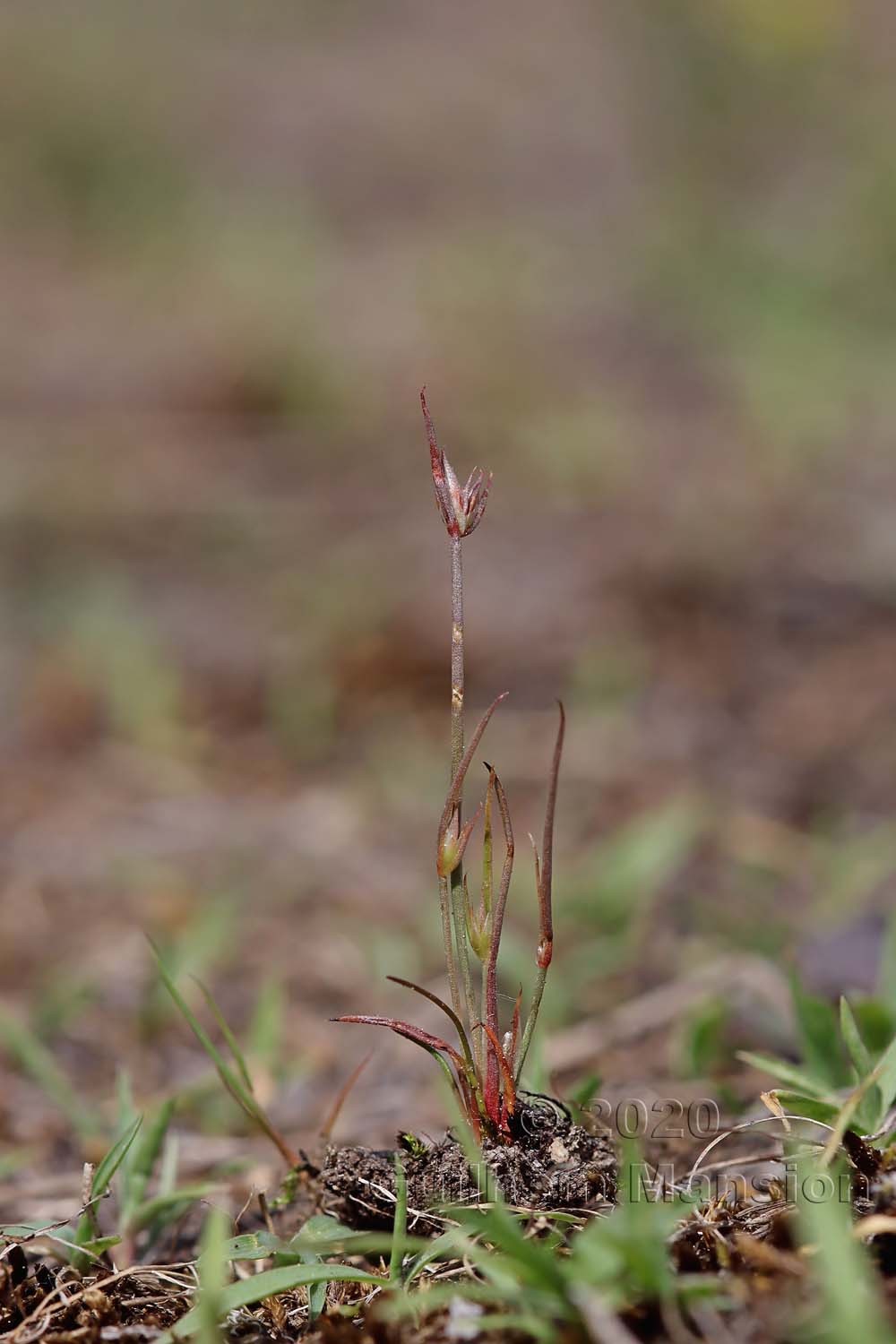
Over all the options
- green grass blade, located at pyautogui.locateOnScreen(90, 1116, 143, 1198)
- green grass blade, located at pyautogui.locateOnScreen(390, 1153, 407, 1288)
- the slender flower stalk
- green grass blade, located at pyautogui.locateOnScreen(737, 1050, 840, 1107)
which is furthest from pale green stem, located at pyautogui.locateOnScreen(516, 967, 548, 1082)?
green grass blade, located at pyautogui.locateOnScreen(90, 1116, 143, 1198)

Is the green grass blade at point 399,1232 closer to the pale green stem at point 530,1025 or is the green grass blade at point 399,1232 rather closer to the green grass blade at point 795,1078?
the pale green stem at point 530,1025

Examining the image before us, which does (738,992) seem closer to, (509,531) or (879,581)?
(879,581)

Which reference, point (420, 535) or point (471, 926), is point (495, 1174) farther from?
point (420, 535)

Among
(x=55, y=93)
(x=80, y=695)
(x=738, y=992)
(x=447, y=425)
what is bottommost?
(x=738, y=992)

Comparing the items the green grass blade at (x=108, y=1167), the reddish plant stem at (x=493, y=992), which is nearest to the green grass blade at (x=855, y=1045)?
the reddish plant stem at (x=493, y=992)

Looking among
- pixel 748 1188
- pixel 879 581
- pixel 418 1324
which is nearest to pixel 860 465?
pixel 879 581

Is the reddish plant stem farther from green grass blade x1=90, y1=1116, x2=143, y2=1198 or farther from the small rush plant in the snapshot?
green grass blade x1=90, y1=1116, x2=143, y2=1198
